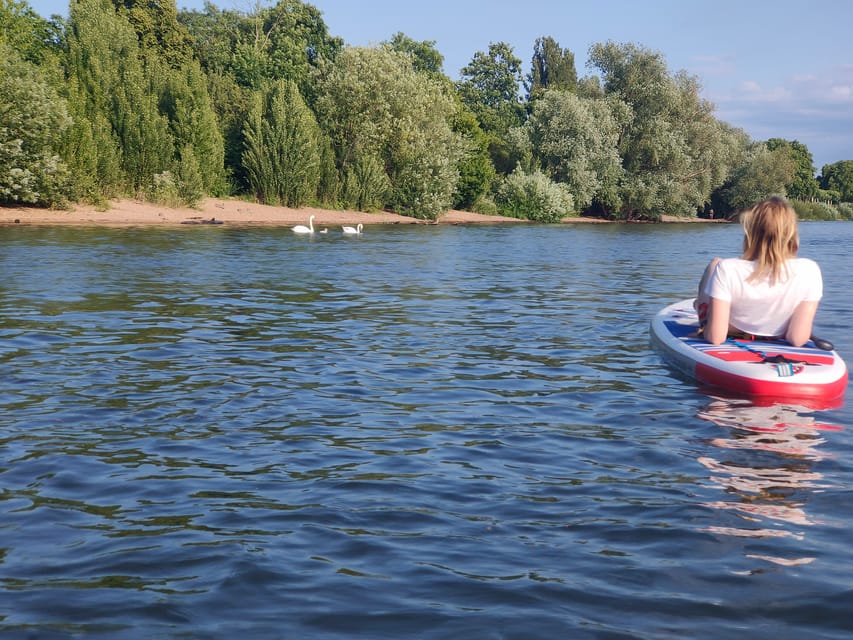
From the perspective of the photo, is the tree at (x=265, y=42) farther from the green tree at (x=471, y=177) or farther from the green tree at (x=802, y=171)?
the green tree at (x=802, y=171)

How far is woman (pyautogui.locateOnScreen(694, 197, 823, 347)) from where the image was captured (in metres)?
7.95

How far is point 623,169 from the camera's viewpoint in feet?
201

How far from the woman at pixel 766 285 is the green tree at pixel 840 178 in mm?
133577

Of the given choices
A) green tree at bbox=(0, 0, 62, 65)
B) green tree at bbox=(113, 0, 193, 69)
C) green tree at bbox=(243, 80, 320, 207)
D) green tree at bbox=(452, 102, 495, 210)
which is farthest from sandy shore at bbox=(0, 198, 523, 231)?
green tree at bbox=(113, 0, 193, 69)

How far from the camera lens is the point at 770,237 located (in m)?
7.96

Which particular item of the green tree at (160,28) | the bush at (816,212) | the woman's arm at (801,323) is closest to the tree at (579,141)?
the green tree at (160,28)

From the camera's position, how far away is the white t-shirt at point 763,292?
8.16 meters

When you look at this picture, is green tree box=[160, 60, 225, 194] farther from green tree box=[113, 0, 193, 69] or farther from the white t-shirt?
the white t-shirt

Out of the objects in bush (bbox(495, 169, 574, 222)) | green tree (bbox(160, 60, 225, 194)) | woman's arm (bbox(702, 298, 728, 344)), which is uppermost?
green tree (bbox(160, 60, 225, 194))

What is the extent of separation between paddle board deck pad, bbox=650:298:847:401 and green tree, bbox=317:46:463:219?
4139cm

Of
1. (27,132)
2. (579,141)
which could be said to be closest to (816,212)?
(579,141)

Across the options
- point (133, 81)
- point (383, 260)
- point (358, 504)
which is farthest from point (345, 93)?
point (358, 504)

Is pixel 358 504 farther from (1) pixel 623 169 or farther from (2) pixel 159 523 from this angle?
(1) pixel 623 169

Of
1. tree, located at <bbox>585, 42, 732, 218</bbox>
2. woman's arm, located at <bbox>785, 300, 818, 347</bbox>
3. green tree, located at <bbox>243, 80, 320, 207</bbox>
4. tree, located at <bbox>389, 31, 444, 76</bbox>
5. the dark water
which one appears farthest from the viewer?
tree, located at <bbox>389, 31, 444, 76</bbox>
